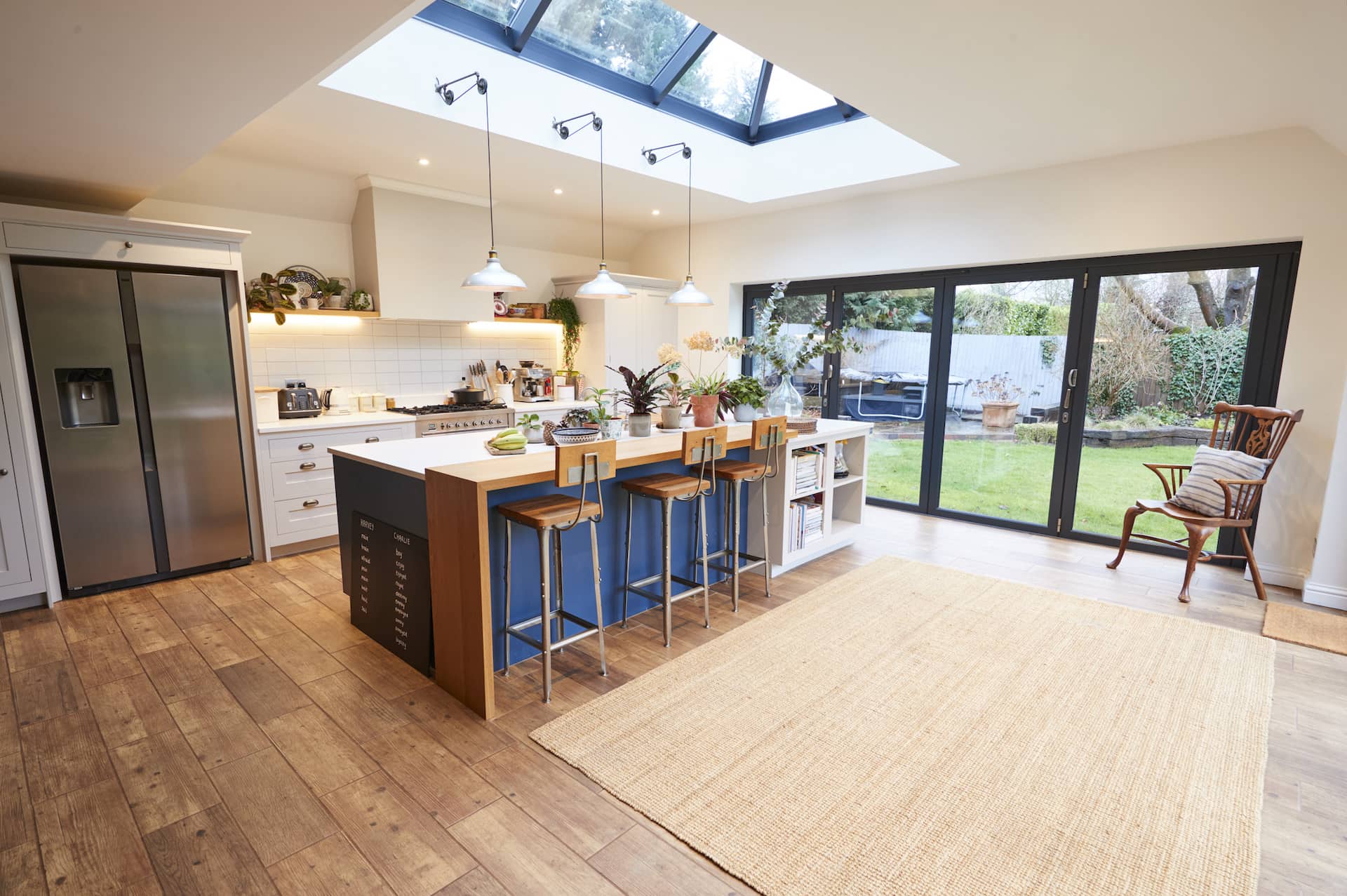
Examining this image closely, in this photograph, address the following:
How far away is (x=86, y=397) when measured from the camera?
3.55 metres

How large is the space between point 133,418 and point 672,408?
10.1ft

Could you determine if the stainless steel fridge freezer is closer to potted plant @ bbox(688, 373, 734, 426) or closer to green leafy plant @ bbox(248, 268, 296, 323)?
green leafy plant @ bbox(248, 268, 296, 323)

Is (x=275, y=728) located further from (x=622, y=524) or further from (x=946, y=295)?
(x=946, y=295)

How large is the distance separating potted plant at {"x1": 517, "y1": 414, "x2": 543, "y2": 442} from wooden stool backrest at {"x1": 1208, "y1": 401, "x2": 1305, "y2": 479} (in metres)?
4.10

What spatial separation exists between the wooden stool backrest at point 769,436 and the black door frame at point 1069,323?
2.36m

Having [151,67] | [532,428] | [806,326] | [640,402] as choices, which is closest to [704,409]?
[640,402]

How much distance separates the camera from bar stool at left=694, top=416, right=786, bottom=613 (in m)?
3.47

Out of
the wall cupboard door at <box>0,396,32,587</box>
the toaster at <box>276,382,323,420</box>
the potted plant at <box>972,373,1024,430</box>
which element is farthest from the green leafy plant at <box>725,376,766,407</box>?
the wall cupboard door at <box>0,396,32,587</box>

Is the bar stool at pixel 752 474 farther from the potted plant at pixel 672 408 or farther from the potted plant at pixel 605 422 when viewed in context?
the potted plant at pixel 605 422

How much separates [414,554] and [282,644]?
93 centimetres

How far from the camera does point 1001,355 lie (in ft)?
16.5

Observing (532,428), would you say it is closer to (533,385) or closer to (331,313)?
(331,313)

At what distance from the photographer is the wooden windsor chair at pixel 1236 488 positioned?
363 cm

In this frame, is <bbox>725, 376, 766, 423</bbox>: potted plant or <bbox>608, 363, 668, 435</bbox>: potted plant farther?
<bbox>725, 376, 766, 423</bbox>: potted plant
